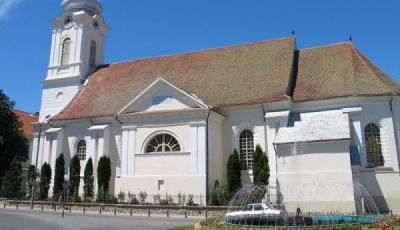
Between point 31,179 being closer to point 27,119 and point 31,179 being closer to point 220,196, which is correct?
point 220,196

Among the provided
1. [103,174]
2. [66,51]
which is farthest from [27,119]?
[103,174]

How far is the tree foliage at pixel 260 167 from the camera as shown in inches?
1075

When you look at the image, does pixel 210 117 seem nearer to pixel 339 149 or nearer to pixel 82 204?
pixel 339 149

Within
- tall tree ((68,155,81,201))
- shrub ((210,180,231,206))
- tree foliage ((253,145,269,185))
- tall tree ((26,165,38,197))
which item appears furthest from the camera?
tall tree ((26,165,38,197))

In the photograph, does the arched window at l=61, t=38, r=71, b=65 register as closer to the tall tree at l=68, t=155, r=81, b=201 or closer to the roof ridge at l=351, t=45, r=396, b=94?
the tall tree at l=68, t=155, r=81, b=201

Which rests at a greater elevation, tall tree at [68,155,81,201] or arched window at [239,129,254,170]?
arched window at [239,129,254,170]

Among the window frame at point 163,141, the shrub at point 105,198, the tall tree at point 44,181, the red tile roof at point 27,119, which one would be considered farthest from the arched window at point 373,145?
the red tile roof at point 27,119

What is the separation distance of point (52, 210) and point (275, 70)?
1933 cm

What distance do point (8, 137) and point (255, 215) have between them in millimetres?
32330

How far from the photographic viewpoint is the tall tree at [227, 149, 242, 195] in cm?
2811

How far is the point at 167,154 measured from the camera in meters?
29.3

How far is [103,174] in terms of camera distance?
104 feet

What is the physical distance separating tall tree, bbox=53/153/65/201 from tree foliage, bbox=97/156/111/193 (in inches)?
160

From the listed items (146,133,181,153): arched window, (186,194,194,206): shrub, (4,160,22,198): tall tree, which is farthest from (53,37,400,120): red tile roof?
(186,194,194,206): shrub
